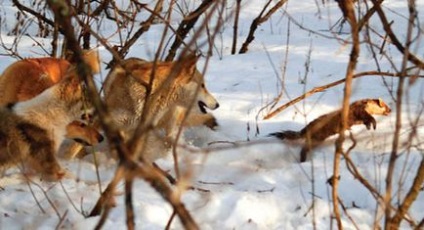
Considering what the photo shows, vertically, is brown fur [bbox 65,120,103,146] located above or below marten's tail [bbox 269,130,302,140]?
above

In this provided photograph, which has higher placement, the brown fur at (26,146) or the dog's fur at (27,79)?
the dog's fur at (27,79)

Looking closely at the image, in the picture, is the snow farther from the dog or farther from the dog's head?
the dog

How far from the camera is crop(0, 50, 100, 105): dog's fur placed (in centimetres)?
550

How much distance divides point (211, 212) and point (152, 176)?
7.61 feet

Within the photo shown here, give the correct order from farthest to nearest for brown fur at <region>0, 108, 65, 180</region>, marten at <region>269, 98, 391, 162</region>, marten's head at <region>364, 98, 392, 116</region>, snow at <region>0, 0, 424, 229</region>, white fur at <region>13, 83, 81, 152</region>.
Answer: marten's head at <region>364, 98, 392, 116</region>
marten at <region>269, 98, 391, 162</region>
white fur at <region>13, 83, 81, 152</region>
brown fur at <region>0, 108, 65, 180</region>
snow at <region>0, 0, 424, 229</region>

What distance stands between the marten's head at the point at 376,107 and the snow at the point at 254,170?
10cm

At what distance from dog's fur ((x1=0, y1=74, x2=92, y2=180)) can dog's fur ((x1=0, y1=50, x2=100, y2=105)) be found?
730 mm

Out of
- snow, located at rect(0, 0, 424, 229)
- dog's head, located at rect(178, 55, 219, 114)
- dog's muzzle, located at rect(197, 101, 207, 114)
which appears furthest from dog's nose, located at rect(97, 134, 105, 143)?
dog's muzzle, located at rect(197, 101, 207, 114)

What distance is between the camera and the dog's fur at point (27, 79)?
550 cm

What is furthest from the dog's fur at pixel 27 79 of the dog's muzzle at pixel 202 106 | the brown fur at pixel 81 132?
the dog's muzzle at pixel 202 106

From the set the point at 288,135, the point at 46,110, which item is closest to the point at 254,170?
the point at 288,135

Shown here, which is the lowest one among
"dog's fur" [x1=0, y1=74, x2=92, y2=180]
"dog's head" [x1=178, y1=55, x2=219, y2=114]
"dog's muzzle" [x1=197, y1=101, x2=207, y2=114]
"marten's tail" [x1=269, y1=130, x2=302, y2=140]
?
"marten's tail" [x1=269, y1=130, x2=302, y2=140]

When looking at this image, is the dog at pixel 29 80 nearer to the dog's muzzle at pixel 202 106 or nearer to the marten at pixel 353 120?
the dog's muzzle at pixel 202 106

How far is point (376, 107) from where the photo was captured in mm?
5719
